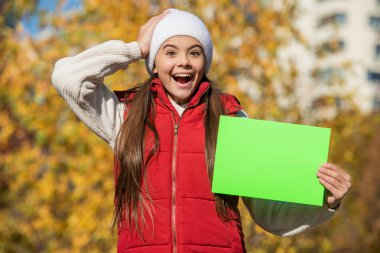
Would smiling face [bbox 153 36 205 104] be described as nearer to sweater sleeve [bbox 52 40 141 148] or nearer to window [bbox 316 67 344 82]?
sweater sleeve [bbox 52 40 141 148]

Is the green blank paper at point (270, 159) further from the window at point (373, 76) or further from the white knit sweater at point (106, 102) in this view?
the window at point (373, 76)

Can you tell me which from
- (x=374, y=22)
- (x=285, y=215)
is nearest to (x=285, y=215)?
(x=285, y=215)

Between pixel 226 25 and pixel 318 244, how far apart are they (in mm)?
2578

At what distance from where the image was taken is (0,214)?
8742 mm

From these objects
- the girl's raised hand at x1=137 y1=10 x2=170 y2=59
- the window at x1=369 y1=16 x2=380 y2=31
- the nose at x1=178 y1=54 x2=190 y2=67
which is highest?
the window at x1=369 y1=16 x2=380 y2=31

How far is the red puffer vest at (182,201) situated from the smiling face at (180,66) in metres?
0.06

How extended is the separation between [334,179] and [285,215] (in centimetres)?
32

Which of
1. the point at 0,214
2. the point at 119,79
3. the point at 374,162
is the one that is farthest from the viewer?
the point at 374,162

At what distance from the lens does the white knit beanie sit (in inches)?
110

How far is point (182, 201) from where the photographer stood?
2.59 m

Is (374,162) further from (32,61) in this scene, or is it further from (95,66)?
(95,66)

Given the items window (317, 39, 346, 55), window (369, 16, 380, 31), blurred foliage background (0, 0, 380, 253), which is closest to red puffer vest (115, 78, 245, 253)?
blurred foliage background (0, 0, 380, 253)

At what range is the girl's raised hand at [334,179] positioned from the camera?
2.52 metres

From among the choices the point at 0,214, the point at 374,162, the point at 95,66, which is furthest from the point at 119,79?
the point at 374,162
